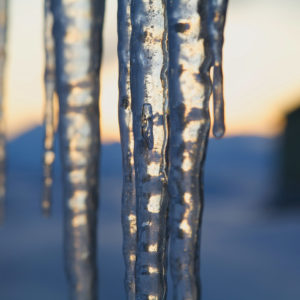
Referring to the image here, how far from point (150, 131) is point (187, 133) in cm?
12

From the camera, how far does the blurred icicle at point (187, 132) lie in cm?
110

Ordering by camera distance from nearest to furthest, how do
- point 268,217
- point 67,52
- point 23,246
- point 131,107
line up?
point 131,107, point 67,52, point 23,246, point 268,217

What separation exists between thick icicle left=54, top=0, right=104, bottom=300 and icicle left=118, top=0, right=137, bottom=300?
0.25m

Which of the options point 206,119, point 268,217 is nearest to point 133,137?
point 206,119

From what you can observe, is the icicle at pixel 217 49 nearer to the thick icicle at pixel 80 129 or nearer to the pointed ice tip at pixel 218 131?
the pointed ice tip at pixel 218 131

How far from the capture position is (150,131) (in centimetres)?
107

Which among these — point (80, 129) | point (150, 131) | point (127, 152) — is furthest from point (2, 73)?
point (150, 131)

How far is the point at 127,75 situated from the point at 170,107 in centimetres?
16

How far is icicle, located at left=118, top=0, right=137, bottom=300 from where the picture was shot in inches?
46.4

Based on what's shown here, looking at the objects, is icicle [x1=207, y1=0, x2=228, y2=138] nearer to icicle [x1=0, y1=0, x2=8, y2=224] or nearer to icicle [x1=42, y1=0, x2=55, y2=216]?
icicle [x1=42, y1=0, x2=55, y2=216]

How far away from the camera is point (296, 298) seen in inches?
179

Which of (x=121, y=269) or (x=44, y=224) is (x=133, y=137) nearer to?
(x=121, y=269)

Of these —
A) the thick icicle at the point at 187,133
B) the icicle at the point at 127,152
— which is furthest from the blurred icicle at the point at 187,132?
the icicle at the point at 127,152

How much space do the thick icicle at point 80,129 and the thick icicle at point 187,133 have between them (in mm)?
405
